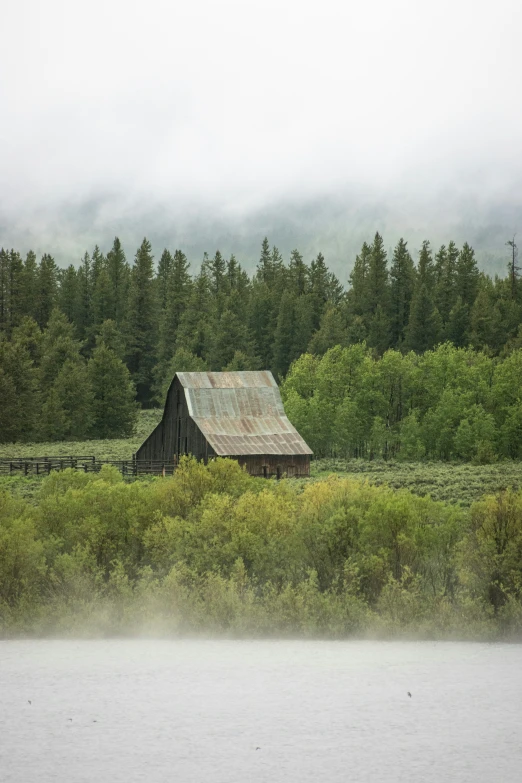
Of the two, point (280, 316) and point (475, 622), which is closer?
point (475, 622)

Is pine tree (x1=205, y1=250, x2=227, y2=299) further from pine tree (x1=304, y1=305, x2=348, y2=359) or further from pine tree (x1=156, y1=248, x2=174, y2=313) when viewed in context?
pine tree (x1=304, y1=305, x2=348, y2=359)

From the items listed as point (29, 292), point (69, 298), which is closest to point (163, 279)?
point (69, 298)

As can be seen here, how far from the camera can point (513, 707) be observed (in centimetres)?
1862

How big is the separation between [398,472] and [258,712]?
44.7m


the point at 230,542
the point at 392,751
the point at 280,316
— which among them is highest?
the point at 280,316

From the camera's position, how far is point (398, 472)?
6262 centimetres

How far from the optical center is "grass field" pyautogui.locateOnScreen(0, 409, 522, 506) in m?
48.7

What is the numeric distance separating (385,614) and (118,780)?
1026 centimetres

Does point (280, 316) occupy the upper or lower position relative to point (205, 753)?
upper

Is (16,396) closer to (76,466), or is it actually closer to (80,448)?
(80,448)

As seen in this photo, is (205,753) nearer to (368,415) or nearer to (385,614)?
(385,614)

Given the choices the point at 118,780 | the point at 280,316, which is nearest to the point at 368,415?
the point at 280,316

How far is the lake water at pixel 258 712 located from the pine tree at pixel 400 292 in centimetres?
9891

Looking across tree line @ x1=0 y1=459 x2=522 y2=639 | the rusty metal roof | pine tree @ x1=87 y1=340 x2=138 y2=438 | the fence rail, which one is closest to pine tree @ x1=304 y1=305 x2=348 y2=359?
pine tree @ x1=87 y1=340 x2=138 y2=438
